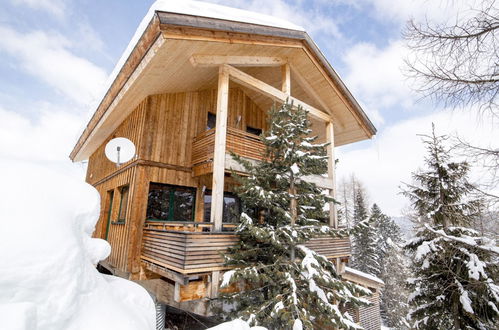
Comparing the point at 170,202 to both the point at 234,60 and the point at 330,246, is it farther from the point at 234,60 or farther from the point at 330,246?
the point at 330,246

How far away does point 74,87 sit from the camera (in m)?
26.7

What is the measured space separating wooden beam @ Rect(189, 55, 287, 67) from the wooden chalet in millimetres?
30

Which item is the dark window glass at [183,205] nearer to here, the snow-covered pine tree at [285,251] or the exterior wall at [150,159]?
the exterior wall at [150,159]

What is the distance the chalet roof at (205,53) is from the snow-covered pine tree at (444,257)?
140 inches

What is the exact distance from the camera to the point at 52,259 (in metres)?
1.61

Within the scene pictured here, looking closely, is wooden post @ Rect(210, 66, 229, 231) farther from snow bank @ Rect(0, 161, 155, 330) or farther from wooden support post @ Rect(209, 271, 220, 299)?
snow bank @ Rect(0, 161, 155, 330)

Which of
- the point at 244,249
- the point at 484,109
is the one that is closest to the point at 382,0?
the point at 484,109

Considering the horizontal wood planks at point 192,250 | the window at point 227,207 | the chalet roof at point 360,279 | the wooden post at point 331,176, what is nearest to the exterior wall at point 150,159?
the window at point 227,207

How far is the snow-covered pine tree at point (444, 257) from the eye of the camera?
605 centimetres

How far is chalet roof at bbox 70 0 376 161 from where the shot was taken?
5.43 meters

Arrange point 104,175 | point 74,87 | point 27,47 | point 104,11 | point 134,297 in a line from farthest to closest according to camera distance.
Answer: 1. point 74,87
2. point 27,47
3. point 104,11
4. point 104,175
5. point 134,297

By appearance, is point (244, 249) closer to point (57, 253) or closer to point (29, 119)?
point (57, 253)

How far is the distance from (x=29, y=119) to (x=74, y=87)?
5268 mm

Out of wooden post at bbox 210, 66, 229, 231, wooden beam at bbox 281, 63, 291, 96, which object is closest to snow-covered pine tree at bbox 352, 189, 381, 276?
wooden beam at bbox 281, 63, 291, 96
